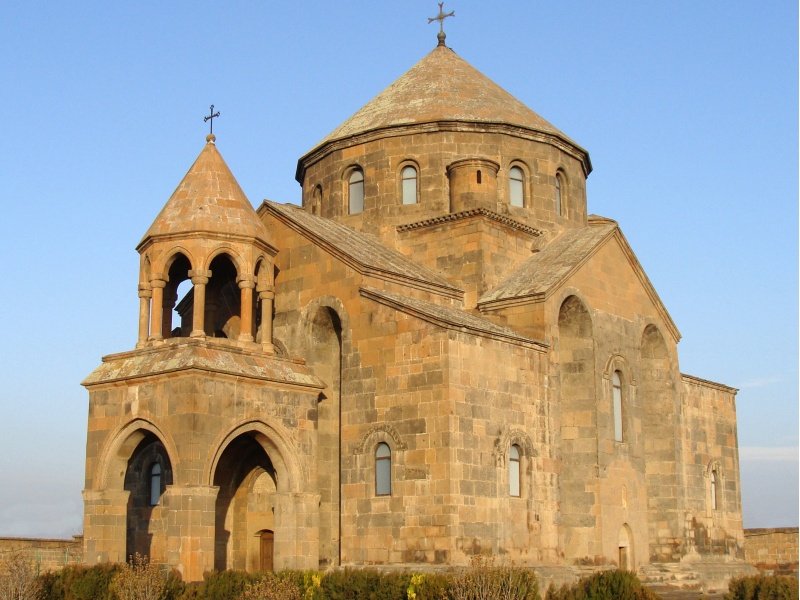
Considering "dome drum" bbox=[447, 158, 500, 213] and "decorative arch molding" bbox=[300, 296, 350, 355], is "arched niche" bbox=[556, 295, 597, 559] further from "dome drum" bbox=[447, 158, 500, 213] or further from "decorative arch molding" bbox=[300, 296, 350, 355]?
"decorative arch molding" bbox=[300, 296, 350, 355]

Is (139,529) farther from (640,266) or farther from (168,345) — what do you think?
(640,266)

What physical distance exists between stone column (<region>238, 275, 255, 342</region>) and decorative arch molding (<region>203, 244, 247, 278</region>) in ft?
0.37

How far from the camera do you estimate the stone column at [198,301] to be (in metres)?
18.7

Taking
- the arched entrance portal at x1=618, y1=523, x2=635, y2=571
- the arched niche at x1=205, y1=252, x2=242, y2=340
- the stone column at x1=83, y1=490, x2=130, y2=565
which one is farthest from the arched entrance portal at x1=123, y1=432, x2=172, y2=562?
the arched entrance portal at x1=618, y1=523, x2=635, y2=571

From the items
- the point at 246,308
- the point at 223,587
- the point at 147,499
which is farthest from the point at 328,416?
the point at 223,587

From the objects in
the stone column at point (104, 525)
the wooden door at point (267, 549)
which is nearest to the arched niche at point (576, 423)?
the wooden door at point (267, 549)

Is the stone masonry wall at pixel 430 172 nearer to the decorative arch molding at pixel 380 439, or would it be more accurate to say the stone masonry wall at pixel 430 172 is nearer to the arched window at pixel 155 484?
the decorative arch molding at pixel 380 439

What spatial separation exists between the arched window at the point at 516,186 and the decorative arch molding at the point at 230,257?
307 inches

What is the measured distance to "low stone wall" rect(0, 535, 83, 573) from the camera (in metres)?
24.5

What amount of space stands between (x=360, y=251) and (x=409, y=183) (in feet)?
12.8

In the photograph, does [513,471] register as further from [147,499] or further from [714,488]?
[714,488]

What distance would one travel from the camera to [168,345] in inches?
734

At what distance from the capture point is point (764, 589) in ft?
46.0

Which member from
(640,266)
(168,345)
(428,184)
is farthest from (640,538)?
(168,345)
